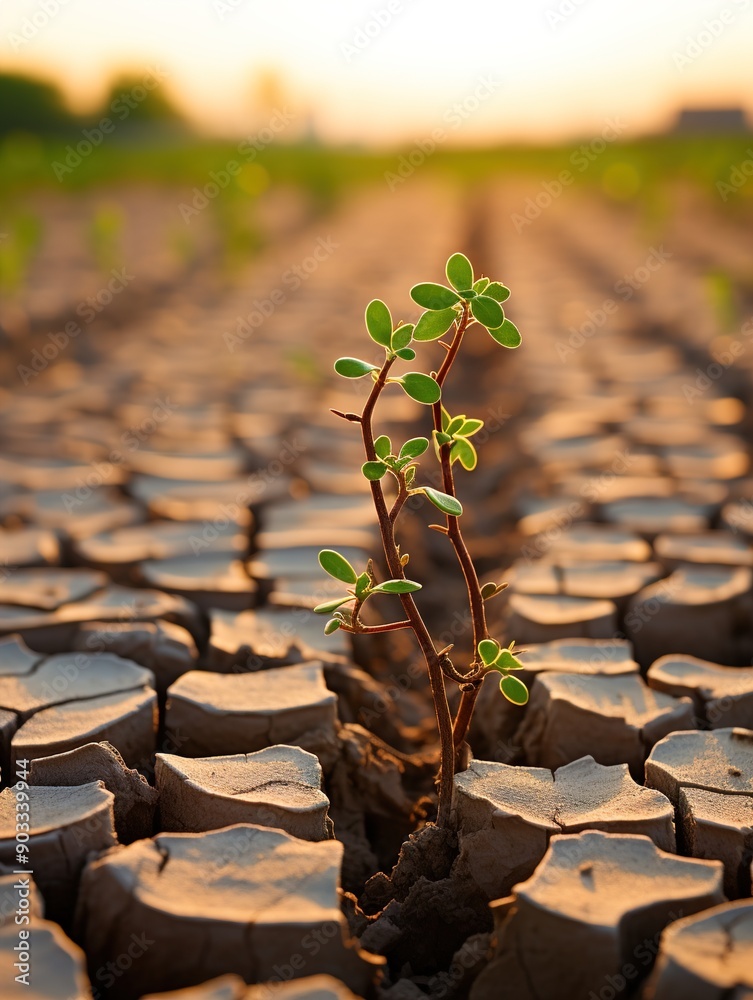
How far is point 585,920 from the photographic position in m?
1.18

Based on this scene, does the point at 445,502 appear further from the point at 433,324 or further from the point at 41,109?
the point at 41,109

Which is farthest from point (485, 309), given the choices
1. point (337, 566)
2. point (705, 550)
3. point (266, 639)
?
point (705, 550)

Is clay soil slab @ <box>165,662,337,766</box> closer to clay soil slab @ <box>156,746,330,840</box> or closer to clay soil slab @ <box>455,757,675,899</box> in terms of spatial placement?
clay soil slab @ <box>156,746,330,840</box>

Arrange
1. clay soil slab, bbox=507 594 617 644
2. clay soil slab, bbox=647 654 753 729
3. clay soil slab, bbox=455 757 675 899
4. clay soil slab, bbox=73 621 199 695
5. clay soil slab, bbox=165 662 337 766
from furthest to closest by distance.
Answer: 1. clay soil slab, bbox=507 594 617 644
2. clay soil slab, bbox=73 621 199 695
3. clay soil slab, bbox=647 654 753 729
4. clay soil slab, bbox=165 662 337 766
5. clay soil slab, bbox=455 757 675 899

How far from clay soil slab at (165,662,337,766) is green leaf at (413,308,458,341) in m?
0.78

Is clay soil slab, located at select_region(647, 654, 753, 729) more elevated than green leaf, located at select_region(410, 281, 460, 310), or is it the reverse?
green leaf, located at select_region(410, 281, 460, 310)

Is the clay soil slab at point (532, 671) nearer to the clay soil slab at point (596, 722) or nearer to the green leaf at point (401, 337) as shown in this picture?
the clay soil slab at point (596, 722)

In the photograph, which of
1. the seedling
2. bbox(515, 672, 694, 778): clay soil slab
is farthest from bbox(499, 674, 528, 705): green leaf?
bbox(515, 672, 694, 778): clay soil slab

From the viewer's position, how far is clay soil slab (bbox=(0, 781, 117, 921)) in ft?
4.26

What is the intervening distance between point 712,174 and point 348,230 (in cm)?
497

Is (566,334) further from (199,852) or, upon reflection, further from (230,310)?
(199,852)

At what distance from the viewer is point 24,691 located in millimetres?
1834

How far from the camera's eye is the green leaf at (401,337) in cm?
126

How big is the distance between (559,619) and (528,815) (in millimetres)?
796
